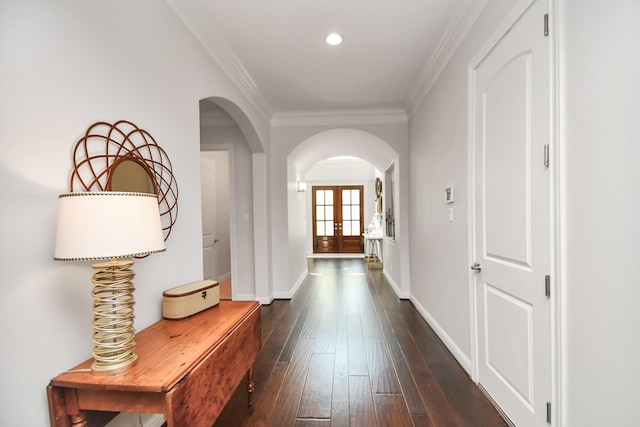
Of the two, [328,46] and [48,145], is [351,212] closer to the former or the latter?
[328,46]

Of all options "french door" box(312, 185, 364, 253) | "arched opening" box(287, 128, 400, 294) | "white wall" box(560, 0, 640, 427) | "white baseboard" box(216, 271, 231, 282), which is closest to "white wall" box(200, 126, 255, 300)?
"arched opening" box(287, 128, 400, 294)

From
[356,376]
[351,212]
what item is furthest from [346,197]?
[356,376]

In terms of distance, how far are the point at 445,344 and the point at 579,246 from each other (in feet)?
5.95

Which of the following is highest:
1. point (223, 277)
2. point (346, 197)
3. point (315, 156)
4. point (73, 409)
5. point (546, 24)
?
point (315, 156)

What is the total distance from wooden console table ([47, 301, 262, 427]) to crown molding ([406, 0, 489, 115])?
2.45 m

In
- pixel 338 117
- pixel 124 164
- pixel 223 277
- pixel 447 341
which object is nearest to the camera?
pixel 124 164

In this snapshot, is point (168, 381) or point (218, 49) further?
point (218, 49)

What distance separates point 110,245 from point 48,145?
0.48 meters

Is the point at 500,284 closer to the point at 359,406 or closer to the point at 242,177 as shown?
the point at 359,406

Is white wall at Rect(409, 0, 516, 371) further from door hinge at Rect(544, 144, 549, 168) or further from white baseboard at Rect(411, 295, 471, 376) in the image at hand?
door hinge at Rect(544, 144, 549, 168)

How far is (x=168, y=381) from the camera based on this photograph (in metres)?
1.04

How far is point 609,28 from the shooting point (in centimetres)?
105

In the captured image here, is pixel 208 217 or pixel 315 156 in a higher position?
pixel 315 156

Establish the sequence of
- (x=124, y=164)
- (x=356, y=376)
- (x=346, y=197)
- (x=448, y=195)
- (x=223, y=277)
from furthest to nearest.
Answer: (x=346, y=197), (x=223, y=277), (x=448, y=195), (x=356, y=376), (x=124, y=164)
